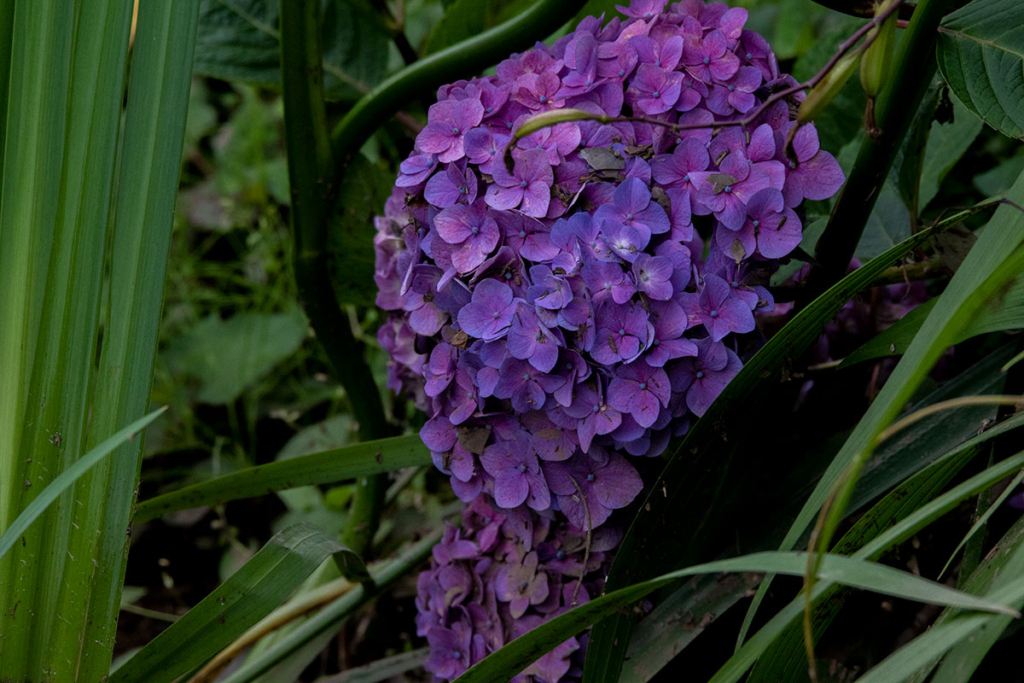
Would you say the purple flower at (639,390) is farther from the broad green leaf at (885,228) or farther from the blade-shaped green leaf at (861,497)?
the broad green leaf at (885,228)

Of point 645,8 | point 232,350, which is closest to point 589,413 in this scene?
point 645,8

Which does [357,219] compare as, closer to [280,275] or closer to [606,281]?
[606,281]

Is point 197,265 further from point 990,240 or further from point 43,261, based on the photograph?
point 990,240

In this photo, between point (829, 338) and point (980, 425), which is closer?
point (980, 425)

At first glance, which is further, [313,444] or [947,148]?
[313,444]

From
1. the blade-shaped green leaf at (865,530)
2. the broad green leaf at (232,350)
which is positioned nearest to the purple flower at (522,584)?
the blade-shaped green leaf at (865,530)

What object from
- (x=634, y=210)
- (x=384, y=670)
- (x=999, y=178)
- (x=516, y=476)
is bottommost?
(x=384, y=670)

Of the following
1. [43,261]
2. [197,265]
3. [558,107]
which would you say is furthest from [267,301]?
[558,107]

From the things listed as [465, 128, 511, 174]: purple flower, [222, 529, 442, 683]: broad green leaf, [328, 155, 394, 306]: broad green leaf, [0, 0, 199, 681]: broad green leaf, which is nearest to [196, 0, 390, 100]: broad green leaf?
[328, 155, 394, 306]: broad green leaf
